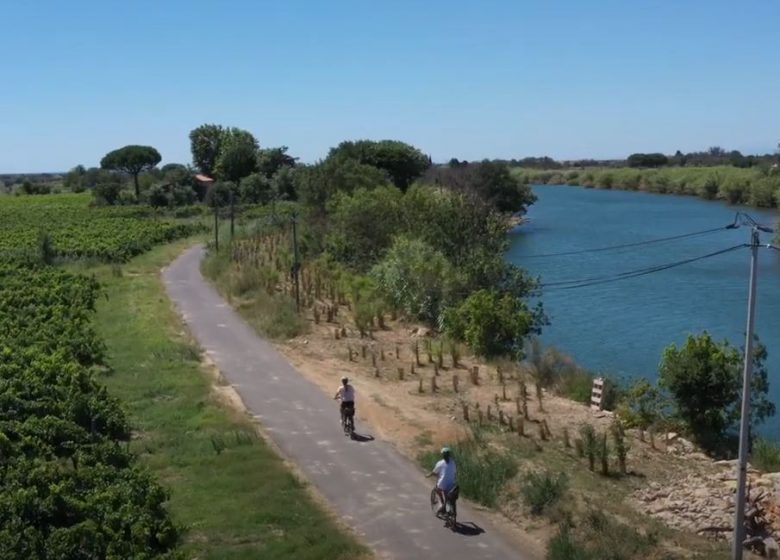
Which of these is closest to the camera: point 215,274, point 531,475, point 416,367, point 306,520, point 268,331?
point 306,520

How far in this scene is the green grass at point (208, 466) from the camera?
14.2m

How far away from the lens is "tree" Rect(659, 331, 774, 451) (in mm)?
21047

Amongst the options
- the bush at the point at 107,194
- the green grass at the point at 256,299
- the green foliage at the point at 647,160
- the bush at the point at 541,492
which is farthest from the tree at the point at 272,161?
the green foliage at the point at 647,160

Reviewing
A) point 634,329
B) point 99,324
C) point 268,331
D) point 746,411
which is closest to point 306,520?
point 746,411

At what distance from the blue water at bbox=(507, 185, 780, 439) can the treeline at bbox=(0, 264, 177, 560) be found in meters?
17.5

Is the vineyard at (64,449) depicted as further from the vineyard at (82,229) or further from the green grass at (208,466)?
the vineyard at (82,229)

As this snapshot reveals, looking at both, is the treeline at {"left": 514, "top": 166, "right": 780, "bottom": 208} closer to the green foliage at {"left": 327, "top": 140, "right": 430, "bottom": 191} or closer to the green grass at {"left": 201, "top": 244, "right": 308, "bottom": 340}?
the green foliage at {"left": 327, "top": 140, "right": 430, "bottom": 191}

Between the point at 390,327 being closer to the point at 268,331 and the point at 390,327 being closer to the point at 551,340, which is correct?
the point at 268,331

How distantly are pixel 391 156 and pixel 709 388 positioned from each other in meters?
56.0

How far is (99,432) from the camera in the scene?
19500 mm

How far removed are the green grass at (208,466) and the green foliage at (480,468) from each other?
2.75 metres

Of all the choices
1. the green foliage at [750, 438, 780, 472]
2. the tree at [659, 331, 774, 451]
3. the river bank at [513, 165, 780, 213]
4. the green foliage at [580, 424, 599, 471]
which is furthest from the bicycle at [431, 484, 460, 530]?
the river bank at [513, 165, 780, 213]

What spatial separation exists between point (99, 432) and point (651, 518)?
11.6m

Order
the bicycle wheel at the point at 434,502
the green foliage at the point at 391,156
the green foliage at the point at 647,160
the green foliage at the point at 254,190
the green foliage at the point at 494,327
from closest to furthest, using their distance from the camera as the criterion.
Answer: the bicycle wheel at the point at 434,502, the green foliage at the point at 494,327, the green foliage at the point at 391,156, the green foliage at the point at 254,190, the green foliage at the point at 647,160
